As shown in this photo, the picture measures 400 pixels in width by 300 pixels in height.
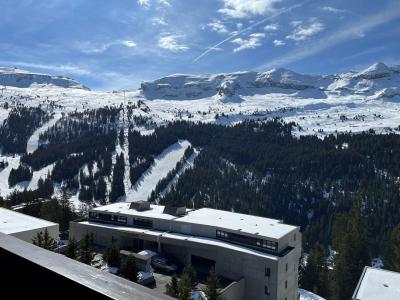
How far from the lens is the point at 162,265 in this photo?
47.9 m

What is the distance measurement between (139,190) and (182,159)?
3308cm

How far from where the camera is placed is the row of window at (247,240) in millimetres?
46875

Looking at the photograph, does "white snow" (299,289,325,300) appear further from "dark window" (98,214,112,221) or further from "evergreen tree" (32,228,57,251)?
"evergreen tree" (32,228,57,251)

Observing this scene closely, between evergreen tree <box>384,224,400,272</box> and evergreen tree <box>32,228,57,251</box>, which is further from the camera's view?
evergreen tree <box>384,224,400,272</box>

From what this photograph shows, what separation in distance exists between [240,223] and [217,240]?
A: 443 centimetres

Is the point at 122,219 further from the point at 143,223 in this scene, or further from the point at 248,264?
the point at 248,264

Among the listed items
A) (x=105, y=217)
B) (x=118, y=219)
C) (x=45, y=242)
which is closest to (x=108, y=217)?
(x=105, y=217)

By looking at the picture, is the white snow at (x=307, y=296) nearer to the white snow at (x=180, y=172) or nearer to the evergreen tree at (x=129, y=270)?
the evergreen tree at (x=129, y=270)

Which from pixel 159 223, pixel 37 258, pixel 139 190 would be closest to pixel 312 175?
pixel 139 190

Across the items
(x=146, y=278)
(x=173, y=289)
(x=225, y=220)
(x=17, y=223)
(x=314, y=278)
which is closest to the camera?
(x=173, y=289)

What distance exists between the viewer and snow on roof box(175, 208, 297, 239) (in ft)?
161

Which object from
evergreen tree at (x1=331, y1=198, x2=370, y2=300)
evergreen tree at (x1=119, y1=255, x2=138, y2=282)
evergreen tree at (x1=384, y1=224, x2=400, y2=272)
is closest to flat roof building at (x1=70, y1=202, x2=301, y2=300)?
evergreen tree at (x1=119, y1=255, x2=138, y2=282)

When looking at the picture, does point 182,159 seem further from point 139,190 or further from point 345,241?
point 345,241

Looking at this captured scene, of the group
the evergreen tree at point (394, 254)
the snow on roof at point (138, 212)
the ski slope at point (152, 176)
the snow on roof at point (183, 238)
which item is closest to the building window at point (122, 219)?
the snow on roof at point (138, 212)
